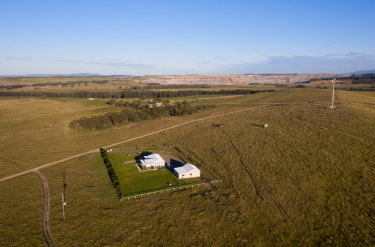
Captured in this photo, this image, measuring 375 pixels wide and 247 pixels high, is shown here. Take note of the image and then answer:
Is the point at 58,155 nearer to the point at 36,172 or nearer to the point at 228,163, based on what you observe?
the point at 36,172

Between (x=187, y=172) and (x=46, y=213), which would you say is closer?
(x=46, y=213)

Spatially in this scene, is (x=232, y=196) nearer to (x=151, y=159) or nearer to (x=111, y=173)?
(x=151, y=159)

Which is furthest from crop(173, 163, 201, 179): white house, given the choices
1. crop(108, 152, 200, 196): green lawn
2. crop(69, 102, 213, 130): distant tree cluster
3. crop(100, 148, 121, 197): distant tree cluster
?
crop(69, 102, 213, 130): distant tree cluster

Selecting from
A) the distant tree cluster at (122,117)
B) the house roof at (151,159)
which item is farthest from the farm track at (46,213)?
the distant tree cluster at (122,117)

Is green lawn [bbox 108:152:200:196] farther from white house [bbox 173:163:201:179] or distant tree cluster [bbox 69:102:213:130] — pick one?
distant tree cluster [bbox 69:102:213:130]

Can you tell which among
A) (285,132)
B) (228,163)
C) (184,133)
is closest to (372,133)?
(285,132)

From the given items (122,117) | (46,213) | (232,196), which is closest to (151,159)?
(232,196)
